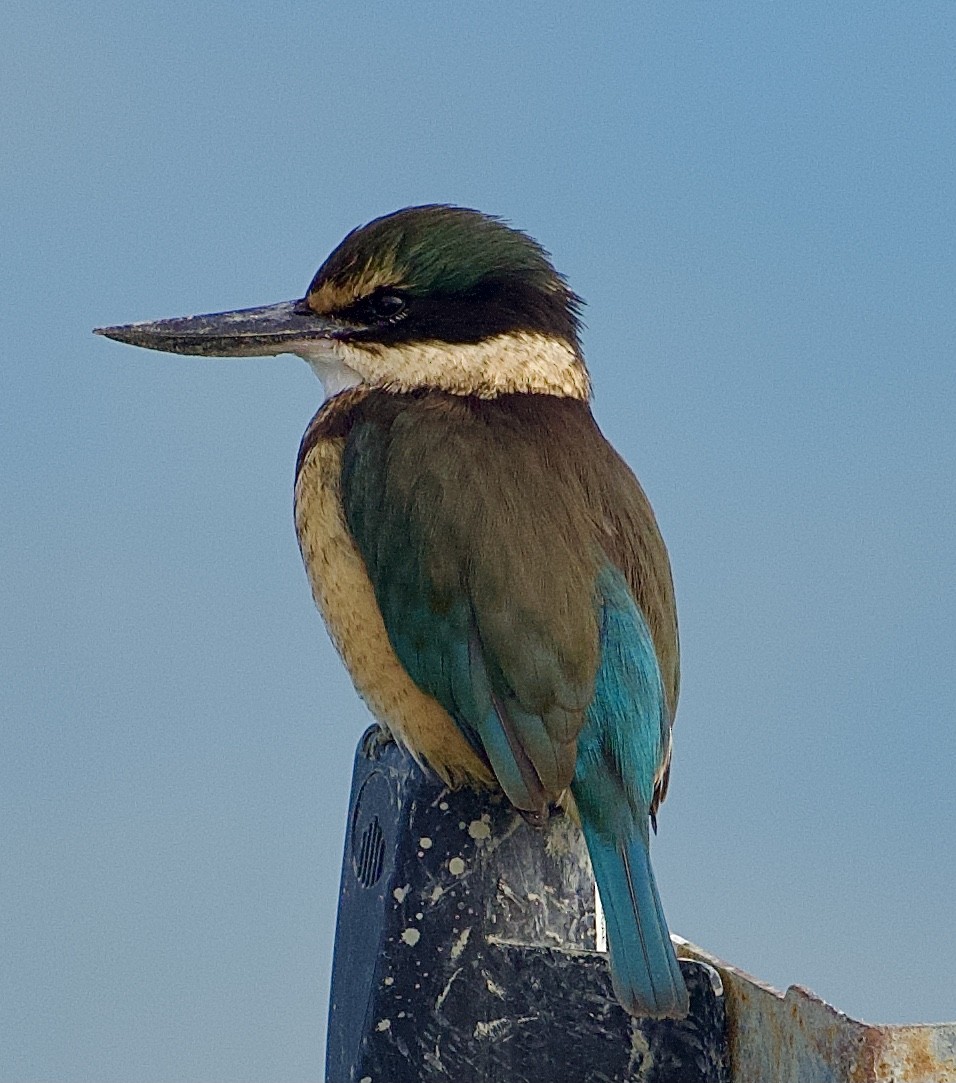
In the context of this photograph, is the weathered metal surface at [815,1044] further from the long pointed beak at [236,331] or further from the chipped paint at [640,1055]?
the long pointed beak at [236,331]

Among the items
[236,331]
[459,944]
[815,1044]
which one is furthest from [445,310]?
[815,1044]

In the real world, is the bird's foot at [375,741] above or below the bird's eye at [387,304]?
below

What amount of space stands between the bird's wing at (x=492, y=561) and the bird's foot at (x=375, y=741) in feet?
0.61

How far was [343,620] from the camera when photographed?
302cm

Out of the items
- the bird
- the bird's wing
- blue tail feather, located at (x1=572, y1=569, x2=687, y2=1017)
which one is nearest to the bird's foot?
the bird

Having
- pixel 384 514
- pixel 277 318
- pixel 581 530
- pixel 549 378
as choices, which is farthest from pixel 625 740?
pixel 277 318

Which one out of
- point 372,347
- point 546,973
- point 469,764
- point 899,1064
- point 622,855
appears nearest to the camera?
point 899,1064

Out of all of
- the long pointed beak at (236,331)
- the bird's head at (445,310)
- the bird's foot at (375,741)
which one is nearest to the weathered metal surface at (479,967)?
the bird's foot at (375,741)

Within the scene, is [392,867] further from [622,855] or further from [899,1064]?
[899,1064]

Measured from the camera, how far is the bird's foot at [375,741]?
293 centimetres

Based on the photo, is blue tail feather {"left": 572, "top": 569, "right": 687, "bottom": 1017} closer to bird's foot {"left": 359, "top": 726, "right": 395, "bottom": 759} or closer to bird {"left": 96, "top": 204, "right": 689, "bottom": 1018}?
bird {"left": 96, "top": 204, "right": 689, "bottom": 1018}

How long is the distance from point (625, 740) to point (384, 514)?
575 millimetres

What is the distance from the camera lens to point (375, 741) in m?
2.99

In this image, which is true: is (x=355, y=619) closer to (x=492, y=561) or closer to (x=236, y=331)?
(x=492, y=561)
